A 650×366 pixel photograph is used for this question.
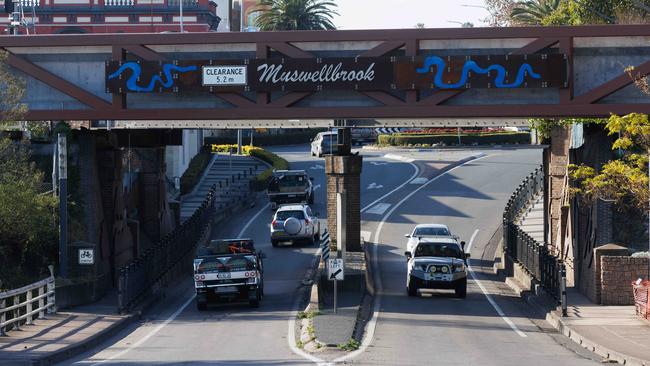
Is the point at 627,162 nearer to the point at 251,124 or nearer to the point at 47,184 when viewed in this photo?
the point at 251,124

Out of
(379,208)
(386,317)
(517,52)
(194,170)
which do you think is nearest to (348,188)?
(386,317)

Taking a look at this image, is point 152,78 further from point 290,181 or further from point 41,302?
point 290,181

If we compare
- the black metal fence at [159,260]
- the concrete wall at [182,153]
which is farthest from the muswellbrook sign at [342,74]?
the concrete wall at [182,153]

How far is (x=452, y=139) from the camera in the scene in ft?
286

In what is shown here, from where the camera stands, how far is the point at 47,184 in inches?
1406

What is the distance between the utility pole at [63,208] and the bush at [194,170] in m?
29.5

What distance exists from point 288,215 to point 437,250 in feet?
45.0

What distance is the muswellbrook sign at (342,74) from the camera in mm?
28578

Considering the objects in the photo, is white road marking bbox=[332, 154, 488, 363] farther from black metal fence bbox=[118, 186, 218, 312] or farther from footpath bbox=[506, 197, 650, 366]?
black metal fence bbox=[118, 186, 218, 312]

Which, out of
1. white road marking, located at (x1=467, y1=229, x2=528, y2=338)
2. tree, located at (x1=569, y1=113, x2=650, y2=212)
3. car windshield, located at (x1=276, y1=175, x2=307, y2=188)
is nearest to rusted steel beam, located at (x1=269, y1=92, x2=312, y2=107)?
tree, located at (x1=569, y1=113, x2=650, y2=212)

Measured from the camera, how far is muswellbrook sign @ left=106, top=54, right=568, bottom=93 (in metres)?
28.6

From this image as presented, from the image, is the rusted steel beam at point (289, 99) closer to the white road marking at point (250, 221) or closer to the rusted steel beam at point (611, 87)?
the rusted steel beam at point (611, 87)

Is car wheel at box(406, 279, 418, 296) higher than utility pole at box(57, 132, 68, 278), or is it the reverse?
utility pole at box(57, 132, 68, 278)

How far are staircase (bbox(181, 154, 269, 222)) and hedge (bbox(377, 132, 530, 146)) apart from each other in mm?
16614
